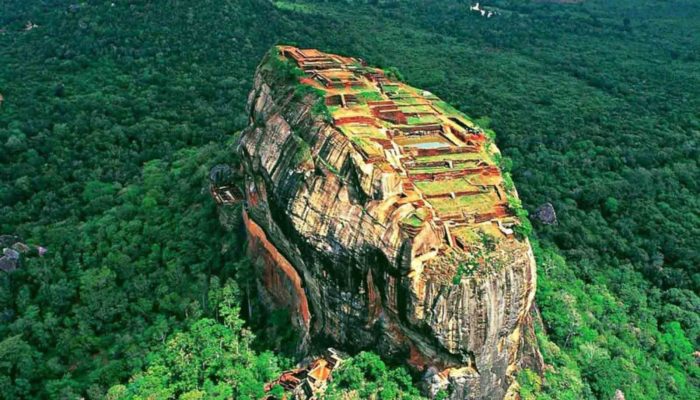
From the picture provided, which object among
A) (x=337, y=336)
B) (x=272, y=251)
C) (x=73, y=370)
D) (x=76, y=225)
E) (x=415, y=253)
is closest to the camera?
(x=415, y=253)

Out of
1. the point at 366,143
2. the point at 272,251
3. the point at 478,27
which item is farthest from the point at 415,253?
the point at 478,27

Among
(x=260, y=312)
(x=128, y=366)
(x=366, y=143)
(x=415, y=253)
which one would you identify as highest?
(x=366, y=143)

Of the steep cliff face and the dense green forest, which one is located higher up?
the steep cliff face

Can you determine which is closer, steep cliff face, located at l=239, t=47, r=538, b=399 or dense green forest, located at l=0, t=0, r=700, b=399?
steep cliff face, located at l=239, t=47, r=538, b=399

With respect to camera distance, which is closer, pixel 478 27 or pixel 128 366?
pixel 128 366

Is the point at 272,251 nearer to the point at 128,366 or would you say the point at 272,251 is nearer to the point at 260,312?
the point at 260,312
